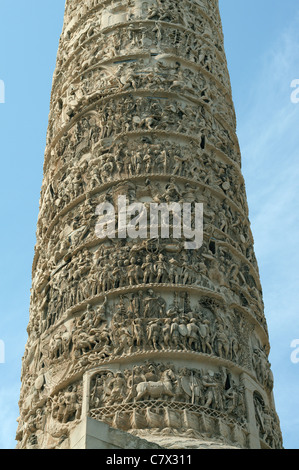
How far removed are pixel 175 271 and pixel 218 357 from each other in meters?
0.89

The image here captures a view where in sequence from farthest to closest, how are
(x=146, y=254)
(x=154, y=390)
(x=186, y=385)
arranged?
(x=146, y=254), (x=186, y=385), (x=154, y=390)

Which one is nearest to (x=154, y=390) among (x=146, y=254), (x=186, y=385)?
(x=186, y=385)

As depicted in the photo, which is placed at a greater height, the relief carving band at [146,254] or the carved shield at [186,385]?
the relief carving band at [146,254]

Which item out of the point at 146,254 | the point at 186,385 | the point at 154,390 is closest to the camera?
the point at 154,390

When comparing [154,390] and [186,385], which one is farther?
[186,385]

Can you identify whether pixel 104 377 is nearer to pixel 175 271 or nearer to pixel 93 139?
pixel 175 271

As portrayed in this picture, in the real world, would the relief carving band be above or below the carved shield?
above

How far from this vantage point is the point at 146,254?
8.14m

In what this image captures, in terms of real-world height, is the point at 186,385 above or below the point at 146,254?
below

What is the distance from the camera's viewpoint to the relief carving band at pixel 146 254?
743 cm

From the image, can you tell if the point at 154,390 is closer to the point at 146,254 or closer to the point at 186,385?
the point at 186,385

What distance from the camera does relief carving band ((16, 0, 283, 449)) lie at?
743cm
